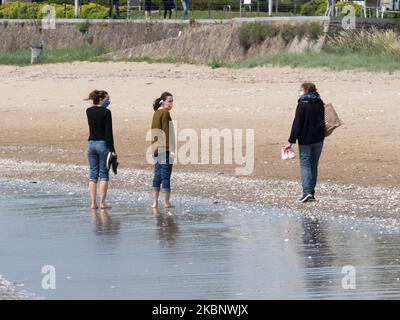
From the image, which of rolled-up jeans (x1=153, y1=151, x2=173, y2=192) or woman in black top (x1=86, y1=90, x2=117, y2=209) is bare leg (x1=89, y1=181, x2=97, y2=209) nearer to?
woman in black top (x1=86, y1=90, x2=117, y2=209)

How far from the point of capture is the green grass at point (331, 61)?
31.1 metres

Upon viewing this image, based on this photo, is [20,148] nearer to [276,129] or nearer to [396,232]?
[276,129]

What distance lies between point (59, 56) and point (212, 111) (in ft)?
50.1

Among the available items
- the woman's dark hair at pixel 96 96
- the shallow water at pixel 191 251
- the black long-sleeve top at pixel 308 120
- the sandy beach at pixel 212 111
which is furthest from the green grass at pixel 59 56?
the black long-sleeve top at pixel 308 120

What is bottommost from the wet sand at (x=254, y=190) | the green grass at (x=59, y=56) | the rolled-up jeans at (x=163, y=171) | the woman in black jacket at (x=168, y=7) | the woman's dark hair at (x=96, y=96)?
the green grass at (x=59, y=56)

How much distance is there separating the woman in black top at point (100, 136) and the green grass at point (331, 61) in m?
15.3

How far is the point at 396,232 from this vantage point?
14.2m

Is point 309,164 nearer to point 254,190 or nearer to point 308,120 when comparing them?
point 308,120

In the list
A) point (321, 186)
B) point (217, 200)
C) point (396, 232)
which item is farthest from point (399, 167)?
point (396, 232)

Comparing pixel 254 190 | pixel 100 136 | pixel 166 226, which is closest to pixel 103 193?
pixel 100 136

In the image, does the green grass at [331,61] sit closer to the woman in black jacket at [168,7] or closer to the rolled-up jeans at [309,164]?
the woman in black jacket at [168,7]

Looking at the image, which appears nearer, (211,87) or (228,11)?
(211,87)

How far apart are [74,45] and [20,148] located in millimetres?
19400

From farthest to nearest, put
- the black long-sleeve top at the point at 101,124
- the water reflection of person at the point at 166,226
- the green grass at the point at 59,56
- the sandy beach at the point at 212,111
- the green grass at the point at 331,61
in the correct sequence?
the green grass at the point at 59,56, the green grass at the point at 331,61, the sandy beach at the point at 212,111, the black long-sleeve top at the point at 101,124, the water reflection of person at the point at 166,226
